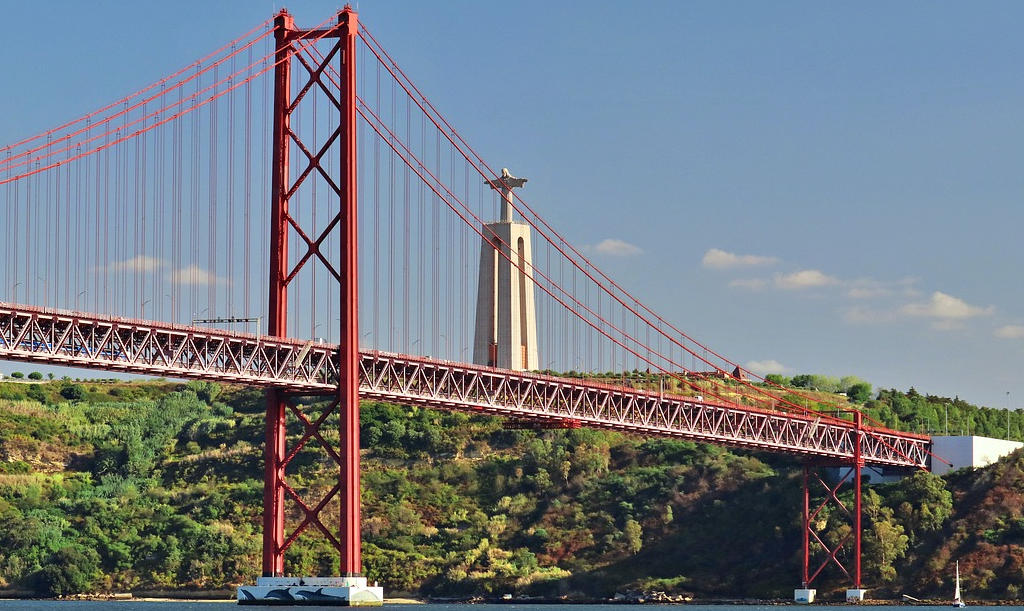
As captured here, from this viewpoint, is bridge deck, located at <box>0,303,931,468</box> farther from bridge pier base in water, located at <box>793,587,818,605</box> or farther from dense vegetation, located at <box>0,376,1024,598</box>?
bridge pier base in water, located at <box>793,587,818,605</box>

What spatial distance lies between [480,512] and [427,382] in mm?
36392

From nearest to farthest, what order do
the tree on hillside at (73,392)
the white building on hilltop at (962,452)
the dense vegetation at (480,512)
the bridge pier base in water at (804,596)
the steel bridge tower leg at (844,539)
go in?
the bridge pier base in water at (804,596)
the steel bridge tower leg at (844,539)
the dense vegetation at (480,512)
the white building on hilltop at (962,452)
the tree on hillside at (73,392)

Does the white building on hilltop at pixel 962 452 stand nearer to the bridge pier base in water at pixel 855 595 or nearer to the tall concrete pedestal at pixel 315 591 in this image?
the bridge pier base in water at pixel 855 595

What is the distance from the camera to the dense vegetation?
112 metres

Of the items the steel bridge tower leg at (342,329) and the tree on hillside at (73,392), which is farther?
the tree on hillside at (73,392)

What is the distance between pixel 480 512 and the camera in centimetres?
12356

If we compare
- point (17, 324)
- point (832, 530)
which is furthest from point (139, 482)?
point (17, 324)

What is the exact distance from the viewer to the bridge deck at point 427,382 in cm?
7419

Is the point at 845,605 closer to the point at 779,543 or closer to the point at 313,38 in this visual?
the point at 779,543

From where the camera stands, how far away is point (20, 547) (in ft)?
386

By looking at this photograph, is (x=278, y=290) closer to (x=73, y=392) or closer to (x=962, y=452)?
(x=962, y=452)

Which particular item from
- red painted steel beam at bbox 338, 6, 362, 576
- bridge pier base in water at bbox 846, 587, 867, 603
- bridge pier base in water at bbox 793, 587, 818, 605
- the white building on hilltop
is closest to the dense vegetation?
bridge pier base in water at bbox 846, 587, 867, 603

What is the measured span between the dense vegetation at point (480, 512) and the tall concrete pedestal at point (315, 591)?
104 feet

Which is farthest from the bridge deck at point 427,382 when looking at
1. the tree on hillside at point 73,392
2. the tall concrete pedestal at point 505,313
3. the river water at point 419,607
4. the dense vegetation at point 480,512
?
the tree on hillside at point 73,392
